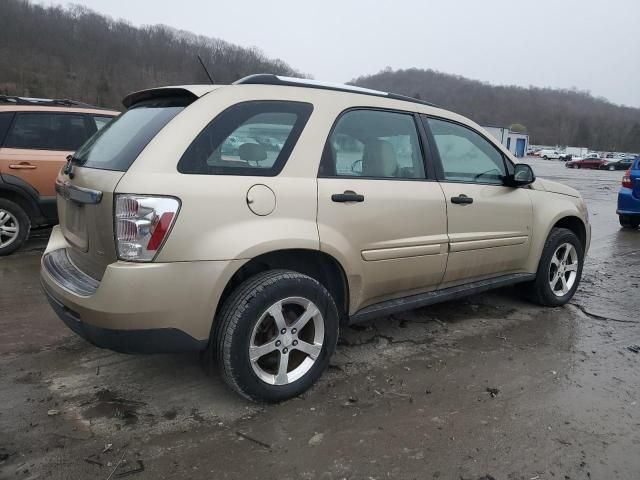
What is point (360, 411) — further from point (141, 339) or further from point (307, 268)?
point (141, 339)

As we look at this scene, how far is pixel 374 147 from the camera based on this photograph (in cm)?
325

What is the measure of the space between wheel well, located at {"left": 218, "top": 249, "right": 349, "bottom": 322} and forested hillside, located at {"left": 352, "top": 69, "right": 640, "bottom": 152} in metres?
88.9

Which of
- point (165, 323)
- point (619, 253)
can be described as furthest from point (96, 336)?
point (619, 253)

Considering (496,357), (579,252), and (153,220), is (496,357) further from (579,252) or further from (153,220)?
(153,220)

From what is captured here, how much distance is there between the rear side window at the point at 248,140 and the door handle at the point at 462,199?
50.2 inches

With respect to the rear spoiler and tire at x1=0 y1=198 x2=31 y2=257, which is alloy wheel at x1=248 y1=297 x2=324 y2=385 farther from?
tire at x1=0 y1=198 x2=31 y2=257

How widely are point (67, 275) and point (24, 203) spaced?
3.76m

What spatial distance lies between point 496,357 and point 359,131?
184 centimetres

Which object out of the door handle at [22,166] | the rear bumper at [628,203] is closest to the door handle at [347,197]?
the door handle at [22,166]

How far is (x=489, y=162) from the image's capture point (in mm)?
4031

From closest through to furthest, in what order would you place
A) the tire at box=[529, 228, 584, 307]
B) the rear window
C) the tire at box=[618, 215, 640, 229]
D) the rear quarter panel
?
the rear window, the rear quarter panel, the tire at box=[529, 228, 584, 307], the tire at box=[618, 215, 640, 229]

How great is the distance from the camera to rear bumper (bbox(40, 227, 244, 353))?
2365 millimetres

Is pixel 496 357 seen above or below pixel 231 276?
below

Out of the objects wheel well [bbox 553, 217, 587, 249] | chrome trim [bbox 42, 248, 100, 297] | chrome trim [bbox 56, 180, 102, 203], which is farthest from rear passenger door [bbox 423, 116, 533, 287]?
chrome trim [bbox 42, 248, 100, 297]
